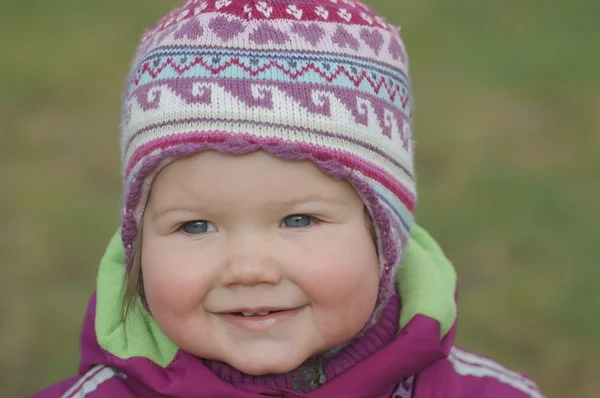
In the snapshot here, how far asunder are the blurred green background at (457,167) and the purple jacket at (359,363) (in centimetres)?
97

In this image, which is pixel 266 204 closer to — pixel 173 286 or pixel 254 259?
pixel 254 259

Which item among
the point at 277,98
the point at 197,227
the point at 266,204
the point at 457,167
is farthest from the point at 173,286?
the point at 457,167

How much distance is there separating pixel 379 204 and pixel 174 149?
42 cm

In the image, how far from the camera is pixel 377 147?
179cm

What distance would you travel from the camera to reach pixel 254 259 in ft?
5.39

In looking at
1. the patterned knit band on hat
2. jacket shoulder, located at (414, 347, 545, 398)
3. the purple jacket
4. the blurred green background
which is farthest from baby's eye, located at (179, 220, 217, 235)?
the blurred green background

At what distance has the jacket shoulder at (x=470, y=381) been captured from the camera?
78.1 inches

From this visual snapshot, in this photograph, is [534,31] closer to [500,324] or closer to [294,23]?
[500,324]

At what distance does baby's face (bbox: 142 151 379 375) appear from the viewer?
1659 millimetres

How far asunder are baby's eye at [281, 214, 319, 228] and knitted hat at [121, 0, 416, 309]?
104mm

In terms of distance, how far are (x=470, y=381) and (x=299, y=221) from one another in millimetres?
622

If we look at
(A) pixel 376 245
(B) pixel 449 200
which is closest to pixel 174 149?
(A) pixel 376 245

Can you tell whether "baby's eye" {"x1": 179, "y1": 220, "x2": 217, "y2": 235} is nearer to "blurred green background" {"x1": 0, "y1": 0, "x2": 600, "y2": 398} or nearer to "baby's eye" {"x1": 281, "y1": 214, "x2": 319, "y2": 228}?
"baby's eye" {"x1": 281, "y1": 214, "x2": 319, "y2": 228}

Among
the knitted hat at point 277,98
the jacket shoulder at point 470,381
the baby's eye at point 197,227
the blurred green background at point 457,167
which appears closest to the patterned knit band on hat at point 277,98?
the knitted hat at point 277,98
